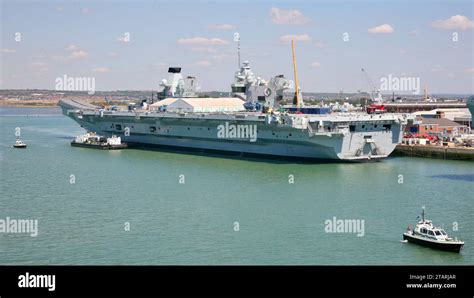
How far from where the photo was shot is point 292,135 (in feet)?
112

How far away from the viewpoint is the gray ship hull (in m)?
32.9

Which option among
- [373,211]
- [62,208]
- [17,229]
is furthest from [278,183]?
[17,229]

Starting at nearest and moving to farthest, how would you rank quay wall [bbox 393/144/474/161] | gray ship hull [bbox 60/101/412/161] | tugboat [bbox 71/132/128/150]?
gray ship hull [bbox 60/101/412/161] → quay wall [bbox 393/144/474/161] → tugboat [bbox 71/132/128/150]

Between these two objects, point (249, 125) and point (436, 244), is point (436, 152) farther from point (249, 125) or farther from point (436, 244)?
point (436, 244)

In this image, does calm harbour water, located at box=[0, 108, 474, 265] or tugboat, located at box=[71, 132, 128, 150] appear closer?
calm harbour water, located at box=[0, 108, 474, 265]

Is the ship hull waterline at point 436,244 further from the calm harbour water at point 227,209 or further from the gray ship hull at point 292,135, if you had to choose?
the gray ship hull at point 292,135

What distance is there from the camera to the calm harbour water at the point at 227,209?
16.7 metres

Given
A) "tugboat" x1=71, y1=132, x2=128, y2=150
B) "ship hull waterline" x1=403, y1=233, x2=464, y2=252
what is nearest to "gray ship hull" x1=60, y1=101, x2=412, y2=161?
"tugboat" x1=71, y1=132, x2=128, y2=150

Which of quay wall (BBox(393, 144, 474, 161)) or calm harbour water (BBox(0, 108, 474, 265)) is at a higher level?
quay wall (BBox(393, 144, 474, 161))

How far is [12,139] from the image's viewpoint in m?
53.3

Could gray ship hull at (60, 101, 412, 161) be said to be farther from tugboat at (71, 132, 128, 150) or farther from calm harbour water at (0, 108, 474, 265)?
tugboat at (71, 132, 128, 150)

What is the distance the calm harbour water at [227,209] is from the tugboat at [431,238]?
230 mm
